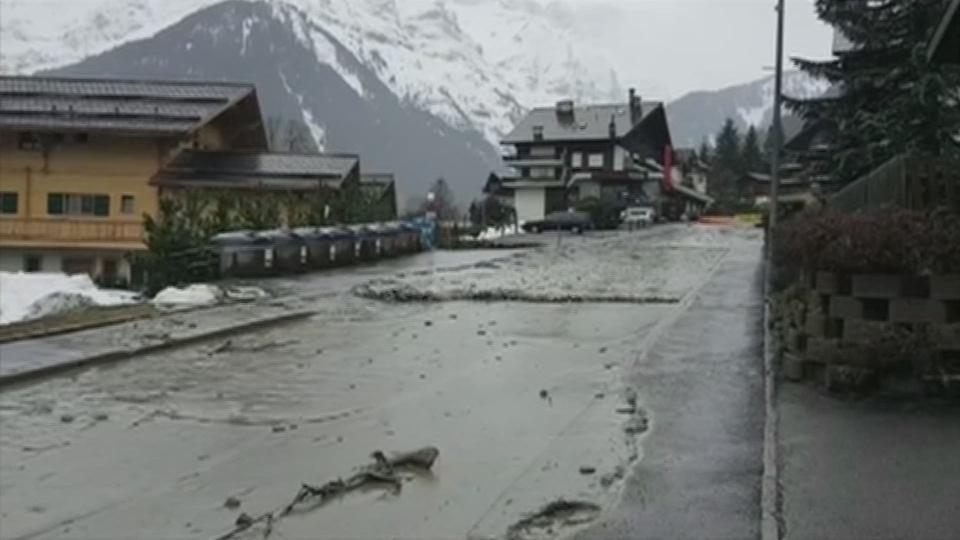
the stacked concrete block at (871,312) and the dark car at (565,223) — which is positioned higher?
the dark car at (565,223)

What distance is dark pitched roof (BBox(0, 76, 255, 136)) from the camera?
4875 centimetres

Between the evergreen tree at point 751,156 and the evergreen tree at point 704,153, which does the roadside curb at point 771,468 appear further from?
the evergreen tree at point 704,153

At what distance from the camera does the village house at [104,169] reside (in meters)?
47.6

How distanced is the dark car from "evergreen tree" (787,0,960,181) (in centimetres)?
4503

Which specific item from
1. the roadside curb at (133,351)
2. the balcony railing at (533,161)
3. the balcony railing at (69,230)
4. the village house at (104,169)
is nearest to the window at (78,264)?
the village house at (104,169)

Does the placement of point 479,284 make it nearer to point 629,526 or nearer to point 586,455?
point 586,455

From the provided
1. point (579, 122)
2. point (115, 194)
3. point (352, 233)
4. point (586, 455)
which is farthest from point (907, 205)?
point (579, 122)

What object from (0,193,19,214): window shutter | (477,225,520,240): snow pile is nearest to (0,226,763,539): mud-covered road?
(0,193,19,214): window shutter

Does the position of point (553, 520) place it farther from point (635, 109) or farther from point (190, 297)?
point (635, 109)

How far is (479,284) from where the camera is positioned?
24.9 m

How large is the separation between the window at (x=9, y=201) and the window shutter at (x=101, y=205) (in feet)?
11.0

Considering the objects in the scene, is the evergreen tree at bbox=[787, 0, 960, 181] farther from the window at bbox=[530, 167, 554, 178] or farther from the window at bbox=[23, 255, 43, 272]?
the window at bbox=[530, 167, 554, 178]

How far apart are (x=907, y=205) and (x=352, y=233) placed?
25127 millimetres

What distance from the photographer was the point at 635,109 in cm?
10175
